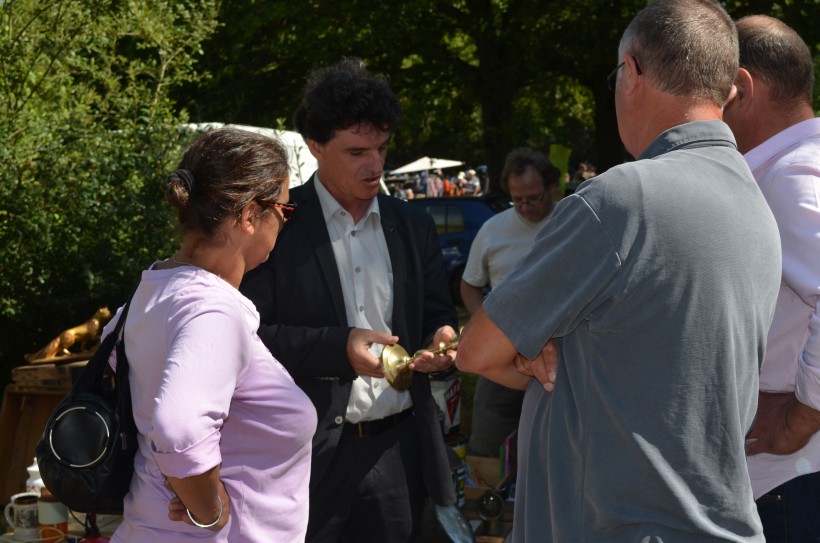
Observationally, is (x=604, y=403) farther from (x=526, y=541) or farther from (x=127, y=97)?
(x=127, y=97)

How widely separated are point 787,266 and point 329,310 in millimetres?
1308

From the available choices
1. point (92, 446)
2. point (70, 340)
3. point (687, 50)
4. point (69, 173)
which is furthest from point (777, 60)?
point (69, 173)

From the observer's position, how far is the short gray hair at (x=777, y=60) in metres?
2.33

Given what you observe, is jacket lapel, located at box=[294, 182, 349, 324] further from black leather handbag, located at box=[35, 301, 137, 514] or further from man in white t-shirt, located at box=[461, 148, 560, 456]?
man in white t-shirt, located at box=[461, 148, 560, 456]

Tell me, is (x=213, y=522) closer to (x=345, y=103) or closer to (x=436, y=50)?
(x=345, y=103)

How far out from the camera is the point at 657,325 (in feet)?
5.38

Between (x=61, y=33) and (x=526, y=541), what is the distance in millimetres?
5383

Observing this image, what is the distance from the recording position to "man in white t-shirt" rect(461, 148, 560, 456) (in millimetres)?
5406

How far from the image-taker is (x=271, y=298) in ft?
9.12

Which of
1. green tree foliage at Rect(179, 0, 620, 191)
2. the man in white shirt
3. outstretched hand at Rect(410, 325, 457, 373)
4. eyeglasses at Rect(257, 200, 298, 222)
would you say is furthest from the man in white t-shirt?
green tree foliage at Rect(179, 0, 620, 191)

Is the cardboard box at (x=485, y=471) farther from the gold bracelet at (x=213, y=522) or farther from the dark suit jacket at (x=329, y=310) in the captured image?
the gold bracelet at (x=213, y=522)

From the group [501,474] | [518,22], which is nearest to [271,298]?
[501,474]

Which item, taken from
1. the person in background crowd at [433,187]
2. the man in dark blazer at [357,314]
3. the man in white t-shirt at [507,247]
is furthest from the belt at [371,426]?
the person in background crowd at [433,187]

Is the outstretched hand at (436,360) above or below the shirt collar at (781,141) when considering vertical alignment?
below
